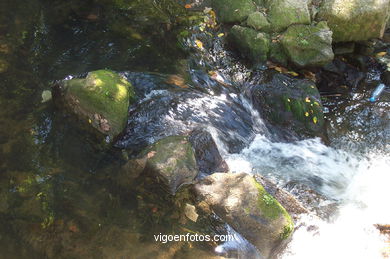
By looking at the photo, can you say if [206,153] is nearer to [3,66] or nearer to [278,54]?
[278,54]

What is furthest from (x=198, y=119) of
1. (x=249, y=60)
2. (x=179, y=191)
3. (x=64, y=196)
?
(x=64, y=196)

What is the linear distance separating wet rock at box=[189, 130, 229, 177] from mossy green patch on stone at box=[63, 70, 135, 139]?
3.78 feet

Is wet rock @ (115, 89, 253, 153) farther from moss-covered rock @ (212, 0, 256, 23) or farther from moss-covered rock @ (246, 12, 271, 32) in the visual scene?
moss-covered rock @ (212, 0, 256, 23)

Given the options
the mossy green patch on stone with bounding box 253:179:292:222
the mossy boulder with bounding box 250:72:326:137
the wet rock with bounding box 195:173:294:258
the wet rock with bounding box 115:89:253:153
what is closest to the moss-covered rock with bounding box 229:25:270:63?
the mossy boulder with bounding box 250:72:326:137

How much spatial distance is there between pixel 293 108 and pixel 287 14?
212 centimetres

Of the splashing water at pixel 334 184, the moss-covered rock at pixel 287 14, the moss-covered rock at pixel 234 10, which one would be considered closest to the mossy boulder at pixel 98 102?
the splashing water at pixel 334 184

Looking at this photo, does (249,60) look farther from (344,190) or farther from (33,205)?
(33,205)

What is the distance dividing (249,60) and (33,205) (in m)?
4.81

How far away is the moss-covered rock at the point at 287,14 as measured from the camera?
23.3 ft

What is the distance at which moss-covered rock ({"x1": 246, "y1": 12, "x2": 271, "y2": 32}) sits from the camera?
23.3ft

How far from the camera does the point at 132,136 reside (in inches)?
214

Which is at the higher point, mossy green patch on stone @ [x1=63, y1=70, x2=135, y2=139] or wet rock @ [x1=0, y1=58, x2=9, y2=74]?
mossy green patch on stone @ [x1=63, y1=70, x2=135, y2=139]

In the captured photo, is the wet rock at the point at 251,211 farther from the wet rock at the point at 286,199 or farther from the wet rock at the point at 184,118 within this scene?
the wet rock at the point at 184,118

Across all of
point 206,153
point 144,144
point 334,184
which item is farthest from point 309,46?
point 144,144
